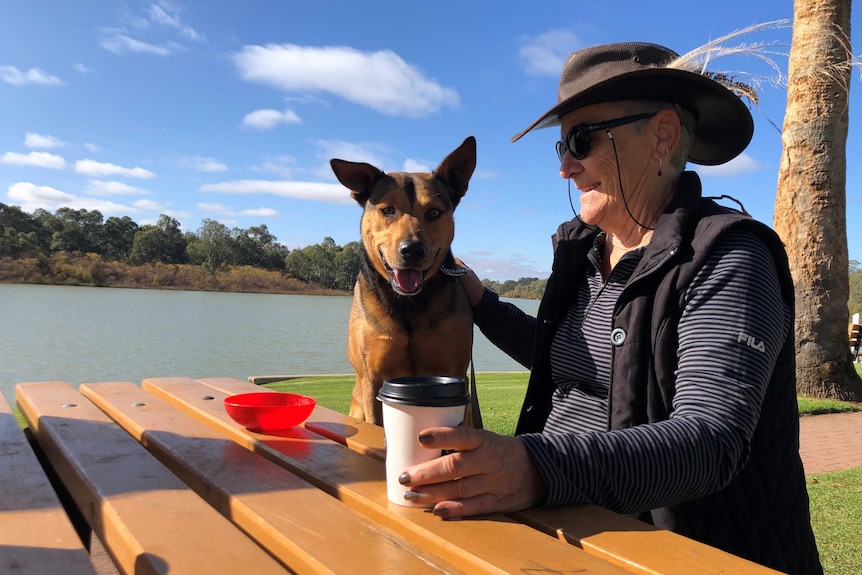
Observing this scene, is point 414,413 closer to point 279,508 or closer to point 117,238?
point 279,508

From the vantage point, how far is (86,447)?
1.81m

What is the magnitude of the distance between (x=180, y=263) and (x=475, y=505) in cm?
3415

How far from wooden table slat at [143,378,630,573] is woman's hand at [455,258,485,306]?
3.98 feet

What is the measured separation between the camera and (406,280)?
9.62ft

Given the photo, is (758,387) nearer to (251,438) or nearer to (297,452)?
(297,452)

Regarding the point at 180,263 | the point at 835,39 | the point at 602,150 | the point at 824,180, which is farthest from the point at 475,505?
the point at 180,263

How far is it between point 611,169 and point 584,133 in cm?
15

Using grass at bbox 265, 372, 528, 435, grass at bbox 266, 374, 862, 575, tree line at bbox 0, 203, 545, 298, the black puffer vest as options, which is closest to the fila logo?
the black puffer vest

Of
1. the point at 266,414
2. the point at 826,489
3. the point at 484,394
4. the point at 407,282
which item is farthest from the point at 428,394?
the point at 484,394

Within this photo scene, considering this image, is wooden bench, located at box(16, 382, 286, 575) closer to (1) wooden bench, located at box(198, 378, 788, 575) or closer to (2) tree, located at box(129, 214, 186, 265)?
(1) wooden bench, located at box(198, 378, 788, 575)

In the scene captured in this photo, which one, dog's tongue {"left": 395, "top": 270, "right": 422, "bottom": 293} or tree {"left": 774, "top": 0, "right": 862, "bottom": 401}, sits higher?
tree {"left": 774, "top": 0, "right": 862, "bottom": 401}

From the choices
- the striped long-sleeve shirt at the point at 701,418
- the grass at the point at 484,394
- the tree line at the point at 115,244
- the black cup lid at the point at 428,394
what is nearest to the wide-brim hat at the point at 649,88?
the striped long-sleeve shirt at the point at 701,418

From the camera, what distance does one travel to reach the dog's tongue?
9.57ft

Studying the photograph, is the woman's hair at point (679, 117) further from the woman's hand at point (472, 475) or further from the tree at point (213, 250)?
the tree at point (213, 250)
